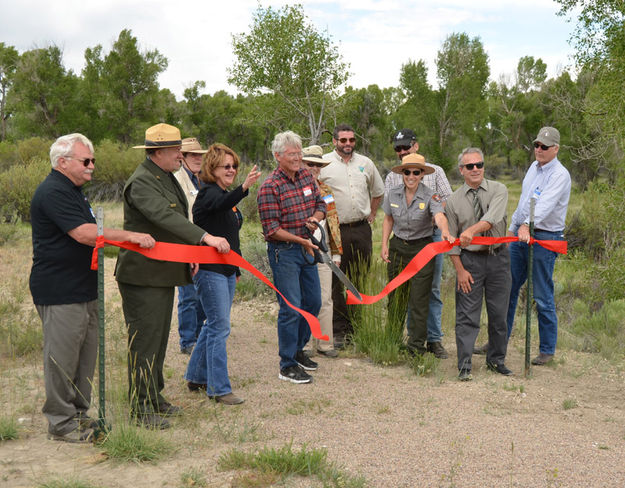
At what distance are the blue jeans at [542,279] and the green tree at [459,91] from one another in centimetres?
3627

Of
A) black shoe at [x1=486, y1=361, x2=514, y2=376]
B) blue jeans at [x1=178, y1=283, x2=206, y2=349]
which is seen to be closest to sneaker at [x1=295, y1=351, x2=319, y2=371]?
blue jeans at [x1=178, y1=283, x2=206, y2=349]

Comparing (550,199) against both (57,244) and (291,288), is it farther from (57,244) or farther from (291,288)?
(57,244)

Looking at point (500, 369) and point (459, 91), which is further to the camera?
point (459, 91)

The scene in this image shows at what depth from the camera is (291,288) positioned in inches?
202

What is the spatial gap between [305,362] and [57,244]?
8.57 feet

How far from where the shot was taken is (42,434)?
4141mm

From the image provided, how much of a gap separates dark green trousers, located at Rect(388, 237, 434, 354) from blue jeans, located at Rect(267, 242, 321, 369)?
2.90 feet

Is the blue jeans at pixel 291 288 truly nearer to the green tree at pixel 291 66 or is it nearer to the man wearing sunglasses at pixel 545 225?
Result: the man wearing sunglasses at pixel 545 225

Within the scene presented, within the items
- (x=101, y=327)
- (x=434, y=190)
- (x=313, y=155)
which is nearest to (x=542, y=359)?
(x=434, y=190)

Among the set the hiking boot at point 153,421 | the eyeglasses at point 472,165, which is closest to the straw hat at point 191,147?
the eyeglasses at point 472,165

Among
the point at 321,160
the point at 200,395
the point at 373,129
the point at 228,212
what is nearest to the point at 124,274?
the point at 228,212

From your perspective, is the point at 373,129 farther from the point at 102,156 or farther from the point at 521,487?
the point at 521,487

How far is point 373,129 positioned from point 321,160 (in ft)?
126

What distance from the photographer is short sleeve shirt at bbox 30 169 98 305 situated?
3.77m
